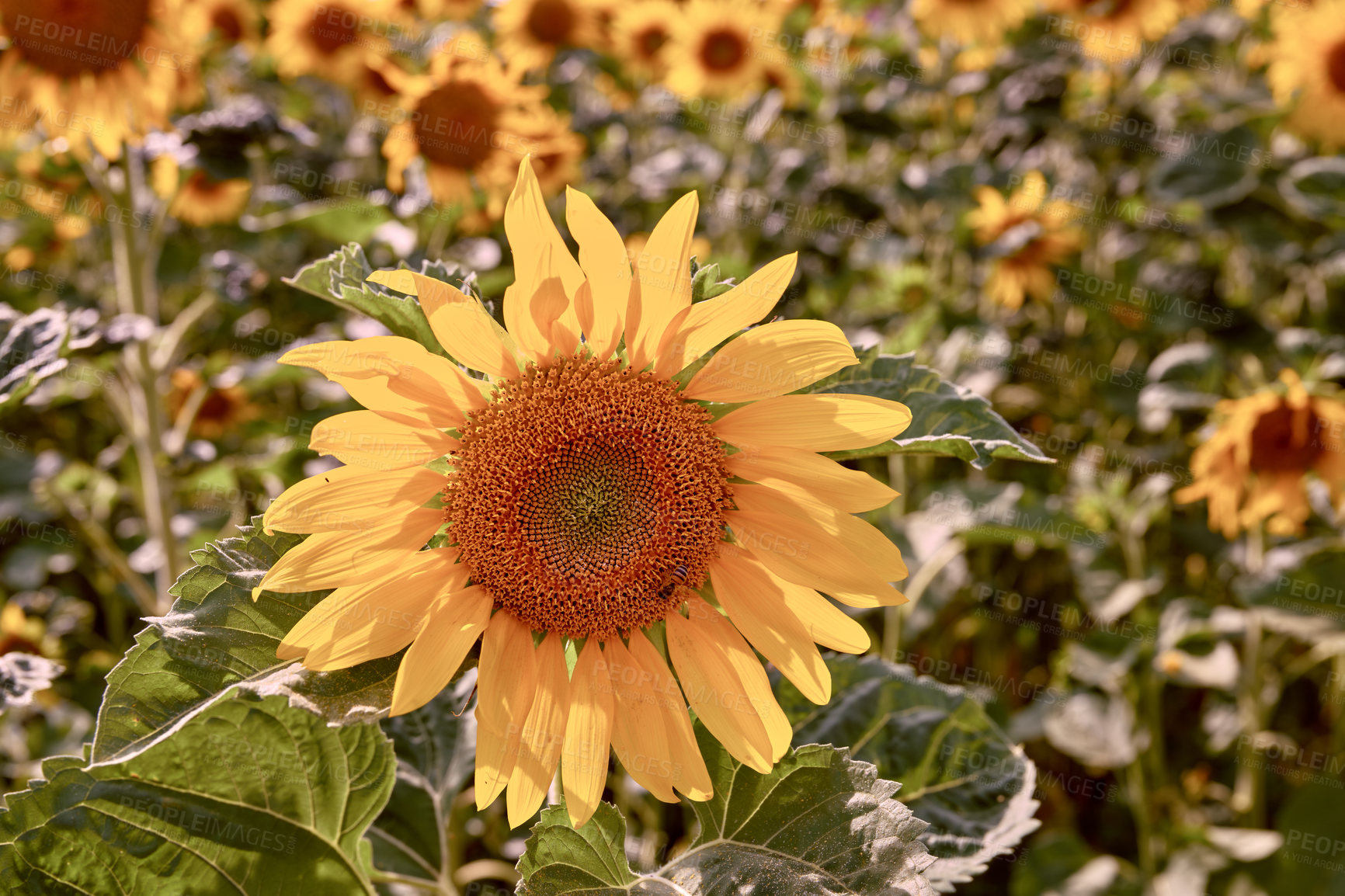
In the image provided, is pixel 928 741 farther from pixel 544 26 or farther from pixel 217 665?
pixel 544 26

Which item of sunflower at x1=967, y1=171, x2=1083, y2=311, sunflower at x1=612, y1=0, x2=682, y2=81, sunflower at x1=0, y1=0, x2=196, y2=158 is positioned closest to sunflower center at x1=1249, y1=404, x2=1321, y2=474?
sunflower at x1=967, y1=171, x2=1083, y2=311

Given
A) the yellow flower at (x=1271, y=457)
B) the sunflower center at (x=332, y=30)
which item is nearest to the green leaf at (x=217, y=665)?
the yellow flower at (x=1271, y=457)

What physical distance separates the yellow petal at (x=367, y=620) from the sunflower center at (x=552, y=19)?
435 cm

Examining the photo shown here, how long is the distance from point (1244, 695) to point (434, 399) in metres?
2.90

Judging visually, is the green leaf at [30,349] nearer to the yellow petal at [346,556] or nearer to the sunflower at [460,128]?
the yellow petal at [346,556]

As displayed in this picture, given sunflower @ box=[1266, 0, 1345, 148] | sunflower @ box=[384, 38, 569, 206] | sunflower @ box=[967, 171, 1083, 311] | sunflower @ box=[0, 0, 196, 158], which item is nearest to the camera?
sunflower @ box=[0, 0, 196, 158]

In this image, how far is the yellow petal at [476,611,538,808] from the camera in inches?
39.4

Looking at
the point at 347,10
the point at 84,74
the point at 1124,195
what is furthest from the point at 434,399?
the point at 1124,195

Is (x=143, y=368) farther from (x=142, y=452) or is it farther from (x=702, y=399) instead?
(x=702, y=399)

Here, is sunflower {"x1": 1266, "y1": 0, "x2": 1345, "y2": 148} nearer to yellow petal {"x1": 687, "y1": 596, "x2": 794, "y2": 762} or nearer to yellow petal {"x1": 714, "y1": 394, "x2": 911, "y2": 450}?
yellow petal {"x1": 714, "y1": 394, "x2": 911, "y2": 450}

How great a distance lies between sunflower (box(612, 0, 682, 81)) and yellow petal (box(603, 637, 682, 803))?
4.58 metres

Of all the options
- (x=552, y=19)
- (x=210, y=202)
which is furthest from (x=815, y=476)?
(x=552, y=19)

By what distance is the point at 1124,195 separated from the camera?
450 cm

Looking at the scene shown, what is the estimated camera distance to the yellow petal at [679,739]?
3.35 feet
